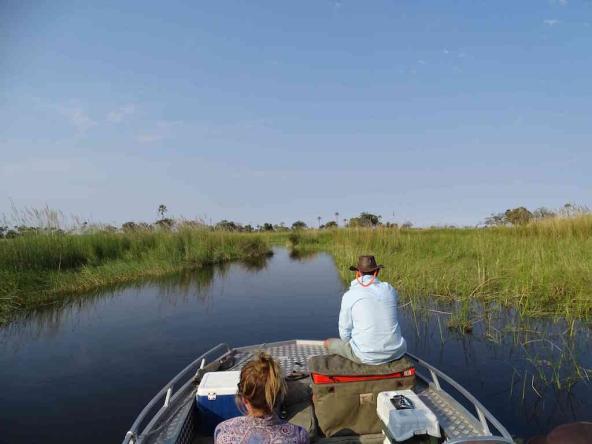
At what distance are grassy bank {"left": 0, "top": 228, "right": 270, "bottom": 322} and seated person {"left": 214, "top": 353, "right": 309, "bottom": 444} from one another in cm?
970

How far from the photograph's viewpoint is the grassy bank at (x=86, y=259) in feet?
35.7

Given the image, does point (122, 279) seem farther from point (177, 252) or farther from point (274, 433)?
point (274, 433)

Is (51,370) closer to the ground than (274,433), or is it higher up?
closer to the ground

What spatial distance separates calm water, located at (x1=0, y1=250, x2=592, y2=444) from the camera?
480cm

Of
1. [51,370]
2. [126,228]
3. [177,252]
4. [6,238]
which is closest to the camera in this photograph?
[51,370]

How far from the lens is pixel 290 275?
17.5 metres

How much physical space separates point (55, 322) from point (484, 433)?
9438 millimetres

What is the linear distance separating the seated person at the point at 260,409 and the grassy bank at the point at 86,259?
9.70 metres

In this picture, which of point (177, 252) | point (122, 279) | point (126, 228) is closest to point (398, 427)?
point (122, 279)

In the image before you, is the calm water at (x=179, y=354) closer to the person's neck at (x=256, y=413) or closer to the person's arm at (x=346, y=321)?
the person's arm at (x=346, y=321)

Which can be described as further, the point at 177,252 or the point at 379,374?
the point at 177,252

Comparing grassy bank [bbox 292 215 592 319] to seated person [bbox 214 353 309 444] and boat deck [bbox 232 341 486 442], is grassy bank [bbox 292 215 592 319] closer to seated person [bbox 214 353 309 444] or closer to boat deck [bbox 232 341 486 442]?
boat deck [bbox 232 341 486 442]

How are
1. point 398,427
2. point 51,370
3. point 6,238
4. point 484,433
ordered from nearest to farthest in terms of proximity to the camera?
point 398,427 → point 484,433 → point 51,370 → point 6,238

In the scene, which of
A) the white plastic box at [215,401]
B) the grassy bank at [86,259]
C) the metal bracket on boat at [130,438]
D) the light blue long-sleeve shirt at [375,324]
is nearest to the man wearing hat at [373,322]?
the light blue long-sleeve shirt at [375,324]
